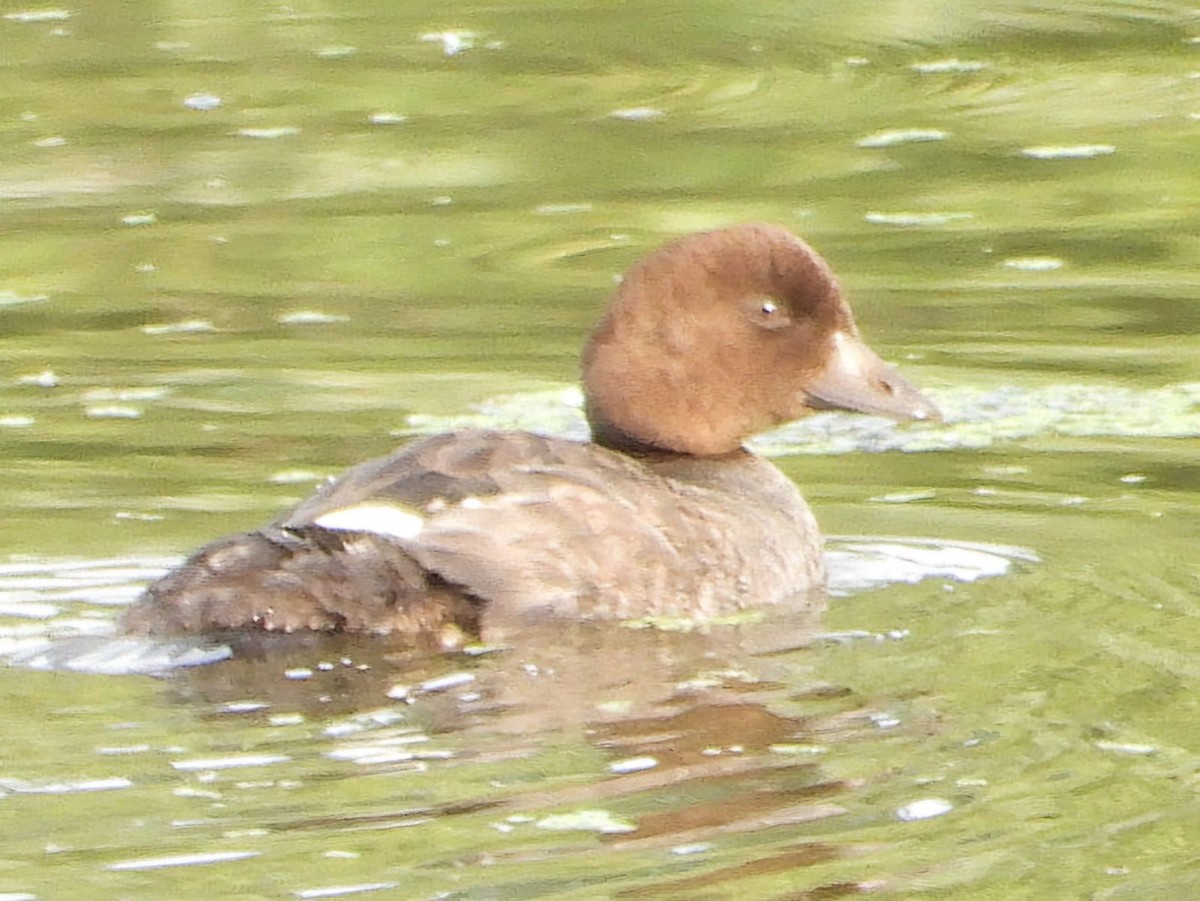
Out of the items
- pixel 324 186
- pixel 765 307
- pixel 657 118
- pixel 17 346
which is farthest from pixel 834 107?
pixel 765 307

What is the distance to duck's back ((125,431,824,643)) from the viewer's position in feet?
20.0

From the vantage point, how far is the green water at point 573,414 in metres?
5.06

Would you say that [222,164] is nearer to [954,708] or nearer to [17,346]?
[17,346]

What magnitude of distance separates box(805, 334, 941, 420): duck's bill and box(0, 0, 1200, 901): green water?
338mm

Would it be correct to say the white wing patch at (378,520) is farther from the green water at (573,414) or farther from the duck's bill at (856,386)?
the duck's bill at (856,386)

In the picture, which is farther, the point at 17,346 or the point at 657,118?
the point at 657,118

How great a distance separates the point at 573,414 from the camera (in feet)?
28.5

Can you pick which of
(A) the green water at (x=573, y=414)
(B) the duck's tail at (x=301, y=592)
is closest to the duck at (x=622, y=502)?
(B) the duck's tail at (x=301, y=592)

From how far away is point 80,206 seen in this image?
1143 cm

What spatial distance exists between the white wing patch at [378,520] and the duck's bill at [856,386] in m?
1.41

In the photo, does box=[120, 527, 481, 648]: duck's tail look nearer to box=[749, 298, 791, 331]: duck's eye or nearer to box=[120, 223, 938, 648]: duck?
box=[120, 223, 938, 648]: duck

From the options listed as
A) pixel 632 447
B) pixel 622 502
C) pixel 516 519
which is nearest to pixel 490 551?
pixel 516 519

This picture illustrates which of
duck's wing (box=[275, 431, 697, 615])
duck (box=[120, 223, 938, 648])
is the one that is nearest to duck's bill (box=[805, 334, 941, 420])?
duck (box=[120, 223, 938, 648])

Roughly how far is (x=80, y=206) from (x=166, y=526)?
4335 mm
